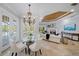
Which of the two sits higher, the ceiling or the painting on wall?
the ceiling

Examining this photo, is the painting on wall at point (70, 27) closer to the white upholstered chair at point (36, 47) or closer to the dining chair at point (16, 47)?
the white upholstered chair at point (36, 47)

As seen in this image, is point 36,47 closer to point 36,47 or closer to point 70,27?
point 36,47

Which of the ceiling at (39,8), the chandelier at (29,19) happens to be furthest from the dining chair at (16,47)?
the ceiling at (39,8)

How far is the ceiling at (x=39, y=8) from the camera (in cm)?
267

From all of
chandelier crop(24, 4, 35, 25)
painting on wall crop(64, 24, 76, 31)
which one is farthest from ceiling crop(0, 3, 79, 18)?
painting on wall crop(64, 24, 76, 31)

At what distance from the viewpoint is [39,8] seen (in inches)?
106

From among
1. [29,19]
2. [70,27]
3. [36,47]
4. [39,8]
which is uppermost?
[39,8]

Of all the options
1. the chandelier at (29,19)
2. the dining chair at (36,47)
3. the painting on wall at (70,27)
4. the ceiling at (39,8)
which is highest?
the ceiling at (39,8)

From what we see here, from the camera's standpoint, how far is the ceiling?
2.67 meters

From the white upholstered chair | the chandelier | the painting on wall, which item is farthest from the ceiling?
the white upholstered chair

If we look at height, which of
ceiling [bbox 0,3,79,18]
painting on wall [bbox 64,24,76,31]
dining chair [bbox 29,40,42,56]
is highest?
ceiling [bbox 0,3,79,18]

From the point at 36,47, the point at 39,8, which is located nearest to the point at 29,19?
the point at 39,8

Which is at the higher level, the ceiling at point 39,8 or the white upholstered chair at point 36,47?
the ceiling at point 39,8

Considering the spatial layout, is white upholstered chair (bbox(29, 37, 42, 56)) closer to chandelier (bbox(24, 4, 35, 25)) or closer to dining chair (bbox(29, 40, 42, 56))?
dining chair (bbox(29, 40, 42, 56))
